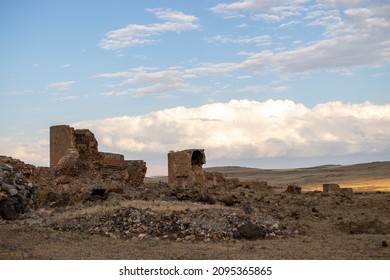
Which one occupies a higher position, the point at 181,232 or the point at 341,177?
the point at 341,177

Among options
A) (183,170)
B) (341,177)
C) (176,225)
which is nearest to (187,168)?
(183,170)

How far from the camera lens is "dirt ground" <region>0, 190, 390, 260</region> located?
11.1m

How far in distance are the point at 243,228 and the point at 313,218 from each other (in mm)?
5388

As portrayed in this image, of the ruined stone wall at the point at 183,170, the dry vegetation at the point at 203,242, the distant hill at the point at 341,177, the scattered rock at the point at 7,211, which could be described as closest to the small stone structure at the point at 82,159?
the ruined stone wall at the point at 183,170

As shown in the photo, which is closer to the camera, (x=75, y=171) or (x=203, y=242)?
(x=203, y=242)

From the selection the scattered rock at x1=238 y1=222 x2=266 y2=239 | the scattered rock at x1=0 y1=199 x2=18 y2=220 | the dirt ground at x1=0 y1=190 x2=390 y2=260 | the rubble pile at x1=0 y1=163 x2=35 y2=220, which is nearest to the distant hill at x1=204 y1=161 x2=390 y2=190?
the dirt ground at x1=0 y1=190 x2=390 y2=260

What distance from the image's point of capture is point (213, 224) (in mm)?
14273

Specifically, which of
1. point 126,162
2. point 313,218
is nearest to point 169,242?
point 313,218

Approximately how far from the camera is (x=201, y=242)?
43.7 ft

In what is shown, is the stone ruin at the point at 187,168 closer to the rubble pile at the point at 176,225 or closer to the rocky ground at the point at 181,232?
the rocky ground at the point at 181,232

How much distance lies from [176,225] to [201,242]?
46.9 inches

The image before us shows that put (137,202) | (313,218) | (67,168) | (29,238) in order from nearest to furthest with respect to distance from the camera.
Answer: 1. (29,238)
2. (137,202)
3. (313,218)
4. (67,168)

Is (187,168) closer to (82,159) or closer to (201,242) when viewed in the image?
(82,159)

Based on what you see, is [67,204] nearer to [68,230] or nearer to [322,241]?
[68,230]
